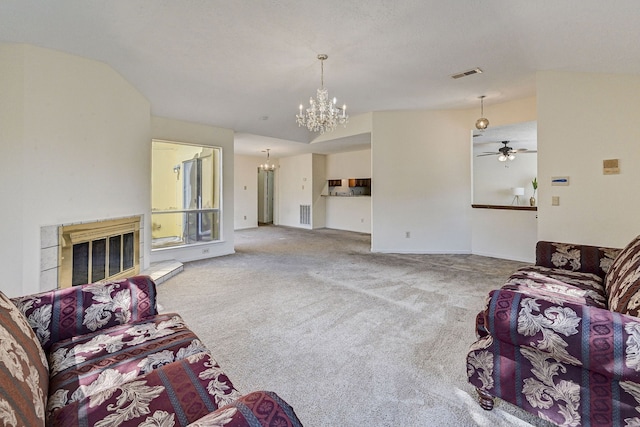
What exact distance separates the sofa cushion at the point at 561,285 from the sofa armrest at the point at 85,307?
2.31 metres

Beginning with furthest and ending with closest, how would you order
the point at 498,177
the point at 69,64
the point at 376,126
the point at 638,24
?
the point at 498,177
the point at 376,126
the point at 69,64
the point at 638,24

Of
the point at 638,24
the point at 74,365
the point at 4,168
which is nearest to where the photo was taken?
the point at 74,365

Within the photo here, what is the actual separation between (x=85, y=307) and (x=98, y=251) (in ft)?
7.07

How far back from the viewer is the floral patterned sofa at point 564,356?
1.12 meters

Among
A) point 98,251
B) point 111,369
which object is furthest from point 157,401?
point 98,251

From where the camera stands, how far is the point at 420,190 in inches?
224

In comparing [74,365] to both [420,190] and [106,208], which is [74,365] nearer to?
[106,208]

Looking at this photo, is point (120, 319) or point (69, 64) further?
point (69, 64)

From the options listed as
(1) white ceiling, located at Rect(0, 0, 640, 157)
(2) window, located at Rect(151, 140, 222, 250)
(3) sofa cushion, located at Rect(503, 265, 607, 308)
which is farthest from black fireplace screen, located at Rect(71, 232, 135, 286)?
(3) sofa cushion, located at Rect(503, 265, 607, 308)

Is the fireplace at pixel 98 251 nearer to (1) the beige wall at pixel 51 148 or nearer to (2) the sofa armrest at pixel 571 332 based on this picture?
(1) the beige wall at pixel 51 148

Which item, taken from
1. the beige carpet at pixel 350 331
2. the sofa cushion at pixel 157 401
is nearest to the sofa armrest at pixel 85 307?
the sofa cushion at pixel 157 401

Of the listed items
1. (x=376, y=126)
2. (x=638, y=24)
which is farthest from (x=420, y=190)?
(x=638, y=24)

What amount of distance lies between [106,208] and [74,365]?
109 inches

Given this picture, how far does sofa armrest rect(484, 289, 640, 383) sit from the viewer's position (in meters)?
1.09
